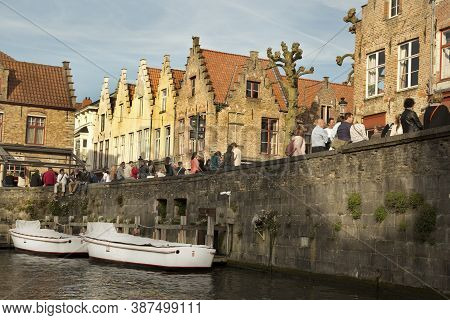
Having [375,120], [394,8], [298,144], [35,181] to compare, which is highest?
[394,8]

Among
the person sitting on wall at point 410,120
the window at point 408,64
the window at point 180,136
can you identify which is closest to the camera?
the person sitting on wall at point 410,120

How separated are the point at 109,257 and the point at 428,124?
11.3 m

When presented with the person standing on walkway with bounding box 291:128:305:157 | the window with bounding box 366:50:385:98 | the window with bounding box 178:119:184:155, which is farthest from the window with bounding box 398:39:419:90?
the window with bounding box 178:119:184:155

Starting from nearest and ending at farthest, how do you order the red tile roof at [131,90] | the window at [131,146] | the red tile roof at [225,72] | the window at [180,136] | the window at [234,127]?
1. the window at [234,127]
2. the red tile roof at [225,72]
3. the window at [180,136]
4. the window at [131,146]
5. the red tile roof at [131,90]

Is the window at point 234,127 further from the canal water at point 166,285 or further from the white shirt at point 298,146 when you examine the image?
the white shirt at point 298,146

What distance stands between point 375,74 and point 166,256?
11525 mm

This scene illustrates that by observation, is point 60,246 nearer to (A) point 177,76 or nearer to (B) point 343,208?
(B) point 343,208

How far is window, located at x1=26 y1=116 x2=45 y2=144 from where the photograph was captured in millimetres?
42562

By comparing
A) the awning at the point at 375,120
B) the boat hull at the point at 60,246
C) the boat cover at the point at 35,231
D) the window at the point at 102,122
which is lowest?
the boat hull at the point at 60,246

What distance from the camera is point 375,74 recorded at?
2559 cm

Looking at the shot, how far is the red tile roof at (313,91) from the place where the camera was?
1590 inches

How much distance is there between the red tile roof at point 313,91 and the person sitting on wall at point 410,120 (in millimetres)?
24851

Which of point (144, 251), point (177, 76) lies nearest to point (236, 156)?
point (144, 251)

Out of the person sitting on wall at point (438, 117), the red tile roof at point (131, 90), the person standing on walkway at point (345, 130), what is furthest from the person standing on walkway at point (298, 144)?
the red tile roof at point (131, 90)
